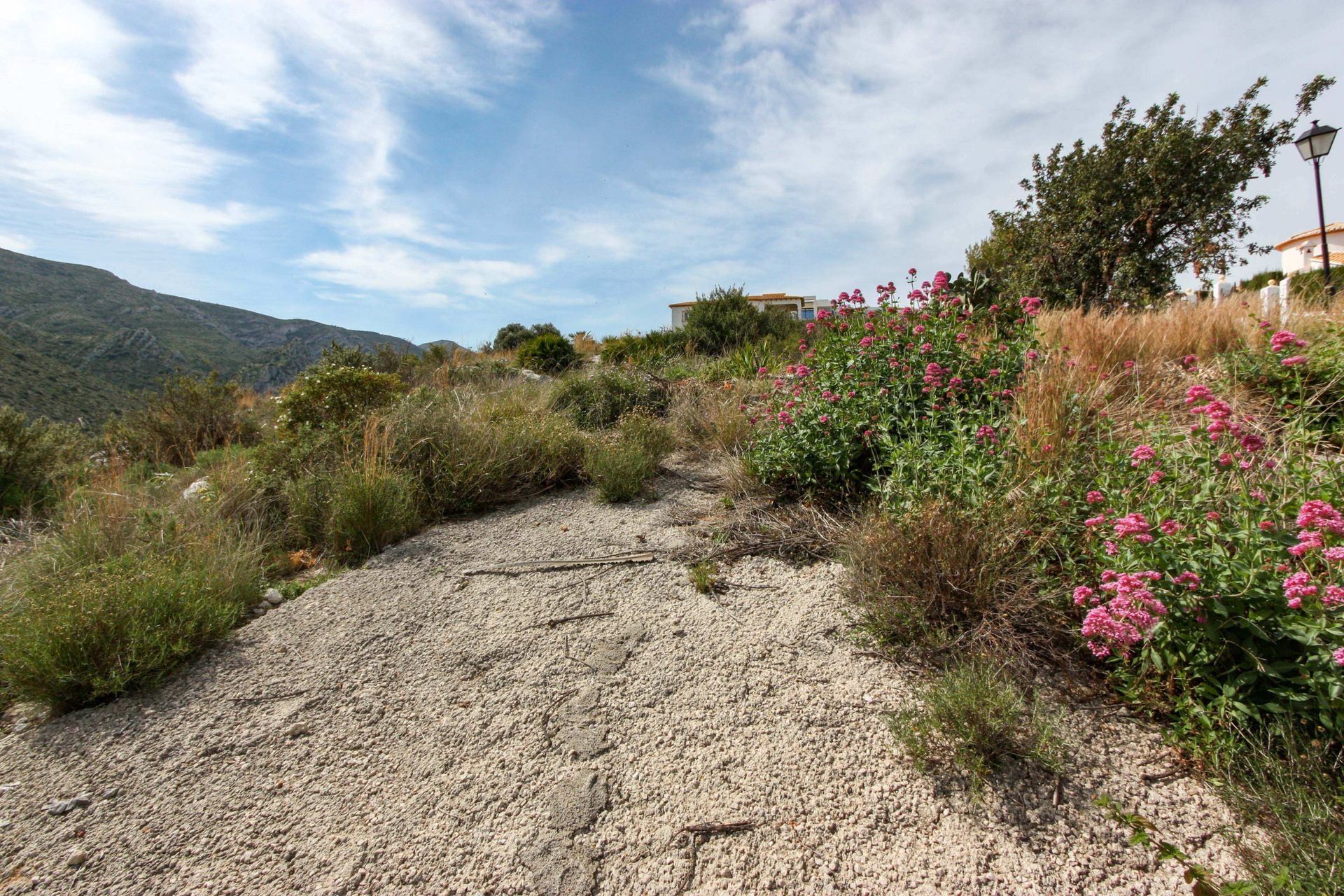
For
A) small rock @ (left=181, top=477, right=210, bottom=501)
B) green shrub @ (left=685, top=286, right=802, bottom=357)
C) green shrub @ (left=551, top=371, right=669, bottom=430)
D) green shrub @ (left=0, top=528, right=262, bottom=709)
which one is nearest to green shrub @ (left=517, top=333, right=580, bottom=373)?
green shrub @ (left=685, top=286, right=802, bottom=357)

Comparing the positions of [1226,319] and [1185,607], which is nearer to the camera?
[1185,607]

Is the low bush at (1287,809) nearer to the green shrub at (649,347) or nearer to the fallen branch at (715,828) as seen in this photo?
the fallen branch at (715,828)

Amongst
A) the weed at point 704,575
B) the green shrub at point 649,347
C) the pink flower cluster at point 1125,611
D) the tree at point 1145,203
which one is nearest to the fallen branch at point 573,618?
the weed at point 704,575

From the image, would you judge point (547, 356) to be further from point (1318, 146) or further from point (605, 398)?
point (1318, 146)

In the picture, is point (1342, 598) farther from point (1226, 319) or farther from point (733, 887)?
point (1226, 319)

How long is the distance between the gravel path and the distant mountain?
348 inches

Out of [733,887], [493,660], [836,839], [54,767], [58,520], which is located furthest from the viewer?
[58,520]

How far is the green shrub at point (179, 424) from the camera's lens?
27.4 ft

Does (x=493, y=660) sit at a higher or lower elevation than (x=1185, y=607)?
lower

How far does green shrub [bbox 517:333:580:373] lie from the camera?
12281 mm

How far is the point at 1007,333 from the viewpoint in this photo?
4.26m

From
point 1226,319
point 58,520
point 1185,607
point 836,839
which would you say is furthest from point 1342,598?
point 58,520

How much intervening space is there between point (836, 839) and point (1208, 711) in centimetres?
115

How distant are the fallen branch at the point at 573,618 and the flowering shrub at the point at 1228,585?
193 cm
